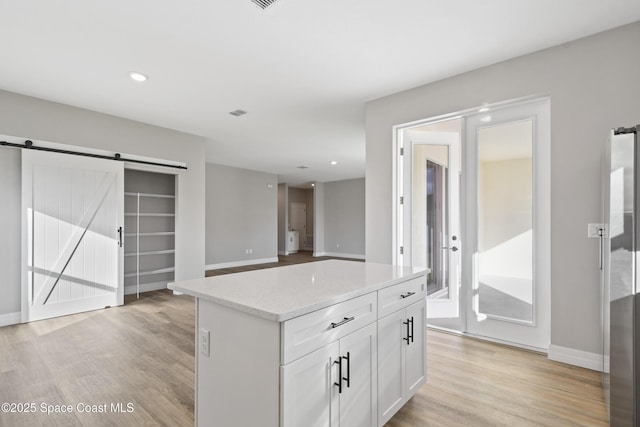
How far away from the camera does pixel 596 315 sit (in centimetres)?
247

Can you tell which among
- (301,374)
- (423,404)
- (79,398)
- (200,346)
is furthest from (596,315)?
(79,398)

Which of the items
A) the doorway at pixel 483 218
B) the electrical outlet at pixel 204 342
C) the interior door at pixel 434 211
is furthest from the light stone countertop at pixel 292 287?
the interior door at pixel 434 211

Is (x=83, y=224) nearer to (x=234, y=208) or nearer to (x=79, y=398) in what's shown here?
(x=79, y=398)

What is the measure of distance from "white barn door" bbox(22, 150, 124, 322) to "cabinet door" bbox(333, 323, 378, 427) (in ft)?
13.8

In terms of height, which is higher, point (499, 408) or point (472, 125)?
point (472, 125)

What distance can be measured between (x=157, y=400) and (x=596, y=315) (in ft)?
10.9

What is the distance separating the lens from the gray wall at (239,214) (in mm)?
7859

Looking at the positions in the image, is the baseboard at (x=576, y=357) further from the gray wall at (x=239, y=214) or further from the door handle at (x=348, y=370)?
the gray wall at (x=239, y=214)

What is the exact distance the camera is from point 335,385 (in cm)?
140

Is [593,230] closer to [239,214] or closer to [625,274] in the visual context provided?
[625,274]

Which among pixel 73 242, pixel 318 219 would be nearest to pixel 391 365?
pixel 73 242

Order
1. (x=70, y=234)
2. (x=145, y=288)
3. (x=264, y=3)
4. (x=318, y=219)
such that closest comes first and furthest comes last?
(x=264, y=3) → (x=70, y=234) → (x=145, y=288) → (x=318, y=219)

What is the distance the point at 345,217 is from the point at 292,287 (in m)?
9.12

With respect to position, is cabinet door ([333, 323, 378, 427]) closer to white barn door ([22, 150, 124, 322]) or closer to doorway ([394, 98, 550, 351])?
doorway ([394, 98, 550, 351])
